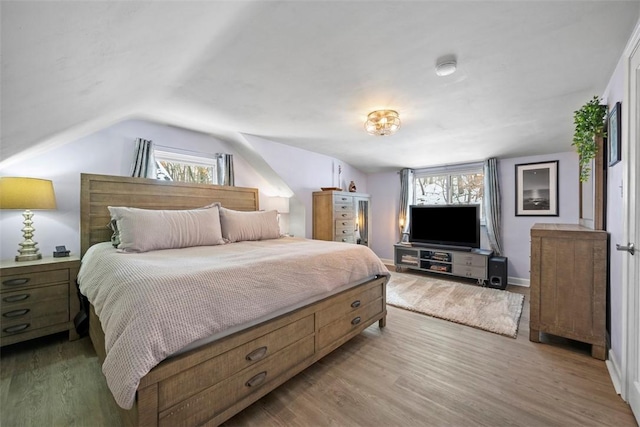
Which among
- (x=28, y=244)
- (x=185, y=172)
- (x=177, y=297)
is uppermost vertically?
(x=185, y=172)

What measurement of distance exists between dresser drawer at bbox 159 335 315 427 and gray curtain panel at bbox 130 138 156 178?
2.63 metres

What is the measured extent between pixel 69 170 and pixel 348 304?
3.12 m

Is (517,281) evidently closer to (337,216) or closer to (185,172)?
(337,216)

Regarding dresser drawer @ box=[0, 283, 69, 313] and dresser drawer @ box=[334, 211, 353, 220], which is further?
dresser drawer @ box=[334, 211, 353, 220]

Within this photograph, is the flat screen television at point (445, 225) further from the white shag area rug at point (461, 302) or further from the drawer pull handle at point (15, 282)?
the drawer pull handle at point (15, 282)

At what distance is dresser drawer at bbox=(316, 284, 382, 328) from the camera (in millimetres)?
1914

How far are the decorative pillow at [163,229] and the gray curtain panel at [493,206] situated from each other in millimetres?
4275

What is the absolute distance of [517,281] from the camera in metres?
4.12

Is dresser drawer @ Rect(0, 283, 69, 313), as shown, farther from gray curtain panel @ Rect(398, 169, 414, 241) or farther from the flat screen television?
gray curtain panel @ Rect(398, 169, 414, 241)

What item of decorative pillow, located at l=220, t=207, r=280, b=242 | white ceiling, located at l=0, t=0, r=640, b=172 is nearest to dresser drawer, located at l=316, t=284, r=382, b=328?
decorative pillow, located at l=220, t=207, r=280, b=242

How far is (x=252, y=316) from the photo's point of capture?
4.72 ft

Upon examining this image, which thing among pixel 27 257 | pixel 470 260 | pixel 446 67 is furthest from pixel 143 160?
pixel 470 260

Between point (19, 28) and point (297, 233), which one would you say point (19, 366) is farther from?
point (297, 233)

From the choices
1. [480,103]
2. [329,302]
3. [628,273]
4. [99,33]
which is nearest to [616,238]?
[628,273]
